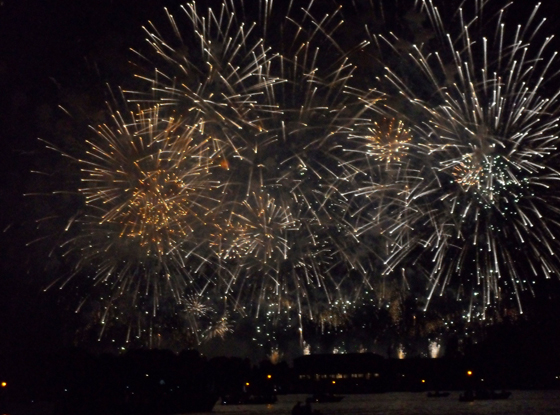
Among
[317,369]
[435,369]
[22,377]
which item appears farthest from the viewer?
[435,369]

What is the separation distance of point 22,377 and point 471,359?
50171 mm

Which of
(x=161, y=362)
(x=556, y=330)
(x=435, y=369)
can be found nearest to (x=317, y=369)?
(x=435, y=369)

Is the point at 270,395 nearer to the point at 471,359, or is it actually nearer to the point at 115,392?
the point at 471,359

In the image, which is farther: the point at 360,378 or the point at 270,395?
the point at 360,378

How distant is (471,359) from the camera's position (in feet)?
308

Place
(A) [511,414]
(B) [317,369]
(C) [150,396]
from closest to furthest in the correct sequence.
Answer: (A) [511,414], (C) [150,396], (B) [317,369]

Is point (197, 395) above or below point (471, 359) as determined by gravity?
below

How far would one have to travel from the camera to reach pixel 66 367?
66625mm

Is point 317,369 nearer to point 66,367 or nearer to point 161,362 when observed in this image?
point 161,362

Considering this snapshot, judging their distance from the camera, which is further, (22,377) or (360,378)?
(360,378)

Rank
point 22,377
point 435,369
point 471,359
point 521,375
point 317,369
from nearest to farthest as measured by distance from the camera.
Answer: point 22,377
point 521,375
point 471,359
point 317,369
point 435,369

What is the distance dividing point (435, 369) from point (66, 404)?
200ft

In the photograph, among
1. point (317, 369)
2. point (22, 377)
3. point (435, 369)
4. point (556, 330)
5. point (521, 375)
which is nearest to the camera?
point (556, 330)

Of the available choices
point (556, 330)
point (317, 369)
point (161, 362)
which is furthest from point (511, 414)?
point (317, 369)
